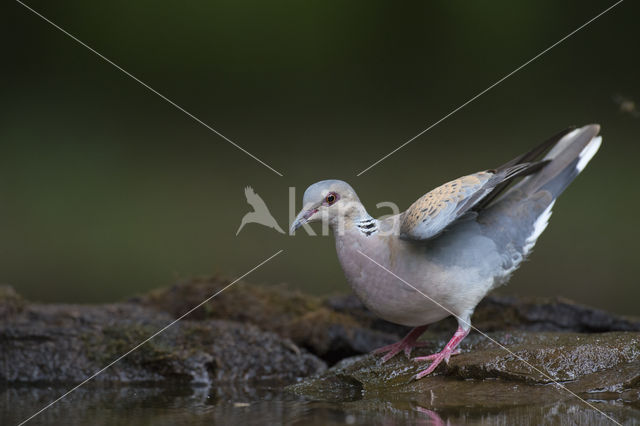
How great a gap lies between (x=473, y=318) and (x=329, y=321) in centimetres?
72

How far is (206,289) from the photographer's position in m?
4.01

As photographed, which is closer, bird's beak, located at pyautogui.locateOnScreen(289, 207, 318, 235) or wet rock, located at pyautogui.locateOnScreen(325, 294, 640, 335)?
bird's beak, located at pyautogui.locateOnScreen(289, 207, 318, 235)

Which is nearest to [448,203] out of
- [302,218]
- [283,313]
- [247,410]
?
[302,218]

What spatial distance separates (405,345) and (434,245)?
48cm

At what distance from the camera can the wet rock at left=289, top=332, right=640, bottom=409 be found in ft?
8.45

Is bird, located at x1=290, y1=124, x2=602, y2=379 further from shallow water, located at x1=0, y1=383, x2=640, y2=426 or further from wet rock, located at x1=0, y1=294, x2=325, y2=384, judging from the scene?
wet rock, located at x1=0, y1=294, x2=325, y2=384

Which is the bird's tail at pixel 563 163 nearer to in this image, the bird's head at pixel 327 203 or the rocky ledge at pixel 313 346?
the rocky ledge at pixel 313 346

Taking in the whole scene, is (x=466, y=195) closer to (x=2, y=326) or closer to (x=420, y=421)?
(x=420, y=421)

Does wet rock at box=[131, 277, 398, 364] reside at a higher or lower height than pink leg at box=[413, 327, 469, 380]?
higher

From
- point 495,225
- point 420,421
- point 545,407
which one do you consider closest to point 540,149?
point 495,225

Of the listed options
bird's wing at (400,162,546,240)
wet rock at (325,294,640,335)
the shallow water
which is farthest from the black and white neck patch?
wet rock at (325,294,640,335)

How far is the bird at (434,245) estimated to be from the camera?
9.28ft

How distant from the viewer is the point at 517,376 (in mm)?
2693

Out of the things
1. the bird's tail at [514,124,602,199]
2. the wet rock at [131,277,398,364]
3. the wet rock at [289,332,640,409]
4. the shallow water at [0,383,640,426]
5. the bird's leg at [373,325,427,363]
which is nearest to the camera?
the shallow water at [0,383,640,426]
